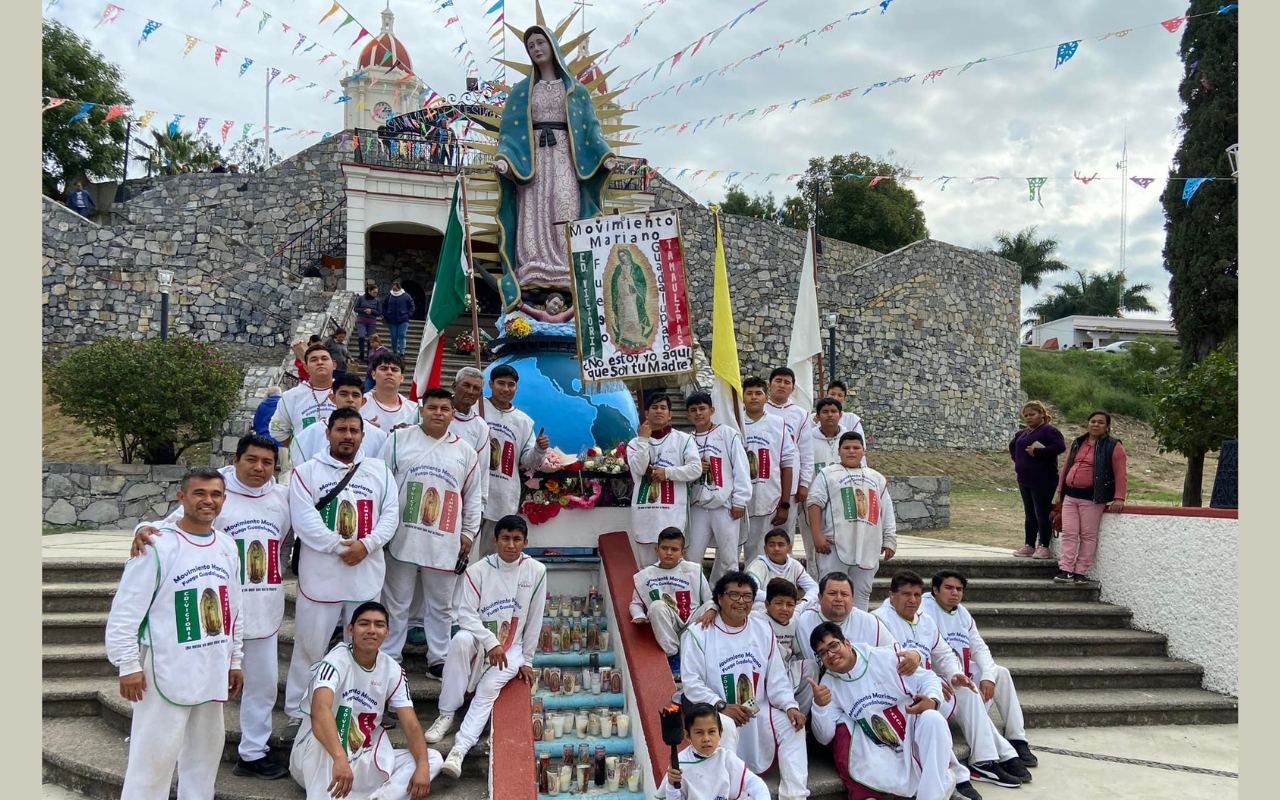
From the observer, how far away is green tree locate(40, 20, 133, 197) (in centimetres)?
2588

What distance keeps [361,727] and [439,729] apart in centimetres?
61

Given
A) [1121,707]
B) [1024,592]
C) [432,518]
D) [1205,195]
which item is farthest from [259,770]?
[1205,195]

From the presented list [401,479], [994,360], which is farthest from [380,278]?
[401,479]

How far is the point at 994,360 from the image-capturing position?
25031mm

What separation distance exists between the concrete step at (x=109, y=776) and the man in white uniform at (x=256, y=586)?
0.41ft

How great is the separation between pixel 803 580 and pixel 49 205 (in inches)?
723

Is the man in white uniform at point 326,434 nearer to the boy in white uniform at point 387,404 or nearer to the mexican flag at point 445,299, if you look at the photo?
the boy in white uniform at point 387,404

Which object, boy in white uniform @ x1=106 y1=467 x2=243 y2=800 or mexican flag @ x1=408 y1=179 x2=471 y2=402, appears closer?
boy in white uniform @ x1=106 y1=467 x2=243 y2=800

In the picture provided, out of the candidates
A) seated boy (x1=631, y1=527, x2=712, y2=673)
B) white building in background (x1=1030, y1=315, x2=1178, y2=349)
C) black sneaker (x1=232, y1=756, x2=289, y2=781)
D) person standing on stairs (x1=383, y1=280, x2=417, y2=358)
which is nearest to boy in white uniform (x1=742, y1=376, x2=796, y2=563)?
seated boy (x1=631, y1=527, x2=712, y2=673)

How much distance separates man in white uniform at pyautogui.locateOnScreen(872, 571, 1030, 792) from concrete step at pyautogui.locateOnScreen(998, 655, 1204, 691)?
1375mm

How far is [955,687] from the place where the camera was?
17.6ft

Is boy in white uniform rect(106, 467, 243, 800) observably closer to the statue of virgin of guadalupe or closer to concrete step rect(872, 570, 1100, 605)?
the statue of virgin of guadalupe

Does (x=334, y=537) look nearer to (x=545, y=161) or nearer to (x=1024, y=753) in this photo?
(x=1024, y=753)

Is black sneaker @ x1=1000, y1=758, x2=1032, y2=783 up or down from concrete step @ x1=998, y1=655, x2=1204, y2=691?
down
